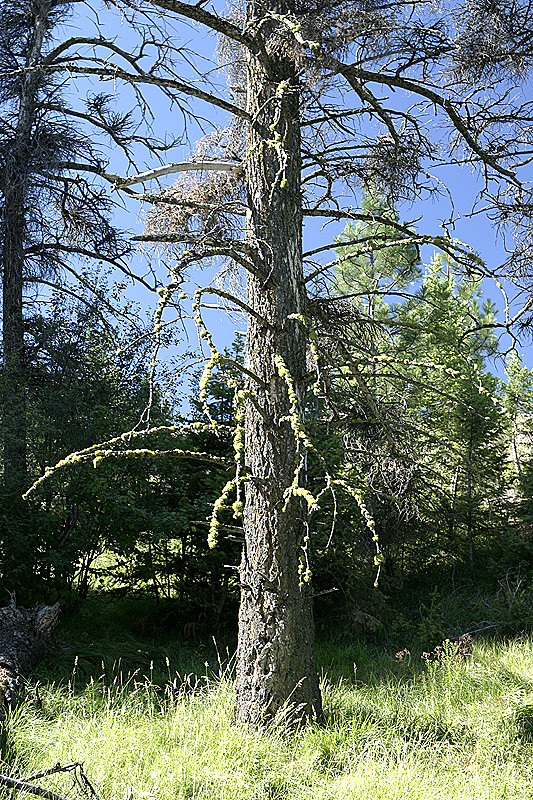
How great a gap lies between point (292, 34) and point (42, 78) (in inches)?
272

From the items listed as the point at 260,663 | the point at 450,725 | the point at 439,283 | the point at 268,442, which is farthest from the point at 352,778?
the point at 439,283

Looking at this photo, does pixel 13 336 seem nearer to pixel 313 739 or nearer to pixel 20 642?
pixel 20 642

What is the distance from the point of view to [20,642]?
551cm

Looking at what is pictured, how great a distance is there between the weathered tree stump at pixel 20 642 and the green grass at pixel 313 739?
160 millimetres

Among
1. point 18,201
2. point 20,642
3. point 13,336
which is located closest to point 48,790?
point 20,642

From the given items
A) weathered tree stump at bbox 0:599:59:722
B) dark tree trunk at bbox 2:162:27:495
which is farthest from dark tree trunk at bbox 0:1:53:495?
weathered tree stump at bbox 0:599:59:722

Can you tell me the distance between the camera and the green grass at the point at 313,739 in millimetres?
3498

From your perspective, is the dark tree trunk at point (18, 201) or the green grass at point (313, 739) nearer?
the green grass at point (313, 739)

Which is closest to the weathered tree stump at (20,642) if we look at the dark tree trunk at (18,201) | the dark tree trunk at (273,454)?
the dark tree trunk at (273,454)

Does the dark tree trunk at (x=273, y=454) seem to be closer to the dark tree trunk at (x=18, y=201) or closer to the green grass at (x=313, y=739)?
the green grass at (x=313, y=739)

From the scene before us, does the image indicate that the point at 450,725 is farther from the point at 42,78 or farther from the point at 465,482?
the point at 42,78

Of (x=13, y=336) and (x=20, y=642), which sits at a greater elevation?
(x=13, y=336)

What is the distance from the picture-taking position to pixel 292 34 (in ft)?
13.6

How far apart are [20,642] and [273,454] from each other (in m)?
3.08
